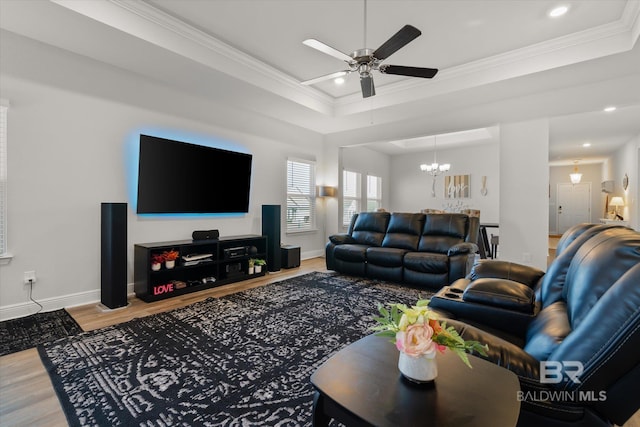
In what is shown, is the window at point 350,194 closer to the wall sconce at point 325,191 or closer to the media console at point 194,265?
the wall sconce at point 325,191

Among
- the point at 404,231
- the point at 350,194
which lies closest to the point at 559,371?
the point at 404,231

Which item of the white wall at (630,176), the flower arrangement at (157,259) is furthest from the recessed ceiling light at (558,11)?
the white wall at (630,176)

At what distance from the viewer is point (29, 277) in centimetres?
315

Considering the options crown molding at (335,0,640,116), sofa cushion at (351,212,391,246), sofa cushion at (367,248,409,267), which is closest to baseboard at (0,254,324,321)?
sofa cushion at (367,248,409,267)

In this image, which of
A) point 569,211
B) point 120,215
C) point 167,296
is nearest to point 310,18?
point 120,215

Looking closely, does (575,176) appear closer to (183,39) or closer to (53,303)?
(183,39)

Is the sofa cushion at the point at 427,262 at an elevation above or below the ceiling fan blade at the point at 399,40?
below

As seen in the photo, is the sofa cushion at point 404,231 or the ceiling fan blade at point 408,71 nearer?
the ceiling fan blade at point 408,71

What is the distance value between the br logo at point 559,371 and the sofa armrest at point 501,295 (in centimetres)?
75

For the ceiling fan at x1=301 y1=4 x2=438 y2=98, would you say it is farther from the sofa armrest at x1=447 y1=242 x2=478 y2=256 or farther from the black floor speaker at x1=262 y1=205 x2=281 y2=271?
the black floor speaker at x1=262 y1=205 x2=281 y2=271

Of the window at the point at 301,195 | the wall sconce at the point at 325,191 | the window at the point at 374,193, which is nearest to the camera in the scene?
the window at the point at 301,195

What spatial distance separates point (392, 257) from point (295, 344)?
235 centimetres

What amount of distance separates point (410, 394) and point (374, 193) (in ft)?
28.0

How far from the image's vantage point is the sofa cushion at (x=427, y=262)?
4078 millimetres
